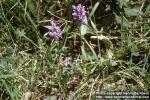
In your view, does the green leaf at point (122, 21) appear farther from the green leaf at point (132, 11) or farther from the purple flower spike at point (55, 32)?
the purple flower spike at point (55, 32)

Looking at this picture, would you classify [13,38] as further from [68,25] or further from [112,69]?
[112,69]

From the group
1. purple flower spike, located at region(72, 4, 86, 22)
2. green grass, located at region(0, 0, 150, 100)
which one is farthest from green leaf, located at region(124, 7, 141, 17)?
purple flower spike, located at region(72, 4, 86, 22)

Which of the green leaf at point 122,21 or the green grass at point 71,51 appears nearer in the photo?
the green grass at point 71,51

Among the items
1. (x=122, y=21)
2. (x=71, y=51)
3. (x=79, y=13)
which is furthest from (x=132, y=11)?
(x=71, y=51)

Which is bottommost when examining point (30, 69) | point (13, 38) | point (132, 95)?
point (132, 95)

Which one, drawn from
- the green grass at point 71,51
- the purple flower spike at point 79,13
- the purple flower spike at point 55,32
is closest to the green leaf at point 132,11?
the green grass at point 71,51

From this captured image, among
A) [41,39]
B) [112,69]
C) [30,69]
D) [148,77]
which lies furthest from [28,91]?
[148,77]

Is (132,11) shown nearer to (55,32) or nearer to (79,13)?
(79,13)

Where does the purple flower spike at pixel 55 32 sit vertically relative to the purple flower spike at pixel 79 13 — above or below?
below
